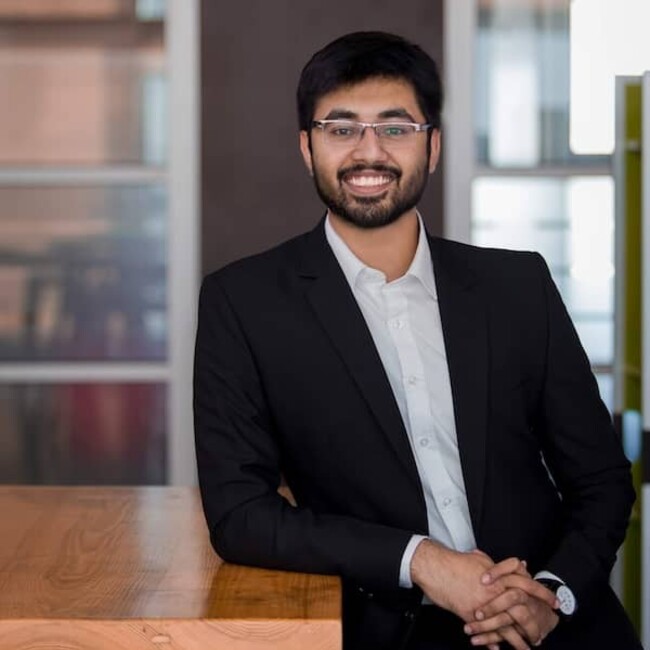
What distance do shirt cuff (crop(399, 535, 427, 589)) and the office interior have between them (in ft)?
8.20

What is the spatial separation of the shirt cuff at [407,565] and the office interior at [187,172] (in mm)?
2501

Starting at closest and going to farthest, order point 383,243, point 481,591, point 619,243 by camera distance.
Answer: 1. point 481,591
2. point 383,243
3. point 619,243

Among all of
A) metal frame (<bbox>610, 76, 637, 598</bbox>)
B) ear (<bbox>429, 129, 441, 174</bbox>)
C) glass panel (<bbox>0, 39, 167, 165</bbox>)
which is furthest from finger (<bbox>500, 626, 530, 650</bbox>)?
glass panel (<bbox>0, 39, 167, 165</bbox>)

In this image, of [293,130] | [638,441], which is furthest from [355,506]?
[293,130]

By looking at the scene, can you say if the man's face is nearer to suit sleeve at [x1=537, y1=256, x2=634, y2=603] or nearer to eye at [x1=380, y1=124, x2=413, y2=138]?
eye at [x1=380, y1=124, x2=413, y2=138]

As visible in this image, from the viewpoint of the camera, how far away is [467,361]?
93.4 inches

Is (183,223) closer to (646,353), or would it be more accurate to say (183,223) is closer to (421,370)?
(646,353)

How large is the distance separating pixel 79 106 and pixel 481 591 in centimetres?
297

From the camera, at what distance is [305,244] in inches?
98.2

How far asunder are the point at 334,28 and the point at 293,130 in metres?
0.38

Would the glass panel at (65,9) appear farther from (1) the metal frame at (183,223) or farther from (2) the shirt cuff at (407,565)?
(2) the shirt cuff at (407,565)

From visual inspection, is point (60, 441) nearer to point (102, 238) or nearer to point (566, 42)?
point (102, 238)

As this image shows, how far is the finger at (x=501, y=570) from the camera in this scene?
2.13 meters

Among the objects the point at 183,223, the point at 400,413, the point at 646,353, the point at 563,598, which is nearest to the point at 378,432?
the point at 400,413
